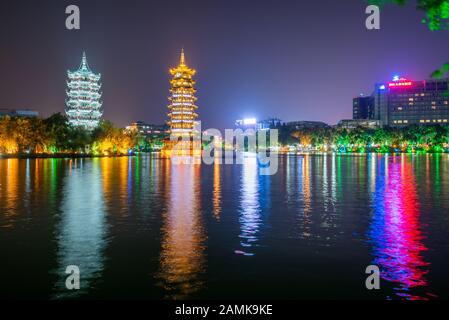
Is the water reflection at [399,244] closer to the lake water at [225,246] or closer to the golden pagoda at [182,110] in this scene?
the lake water at [225,246]

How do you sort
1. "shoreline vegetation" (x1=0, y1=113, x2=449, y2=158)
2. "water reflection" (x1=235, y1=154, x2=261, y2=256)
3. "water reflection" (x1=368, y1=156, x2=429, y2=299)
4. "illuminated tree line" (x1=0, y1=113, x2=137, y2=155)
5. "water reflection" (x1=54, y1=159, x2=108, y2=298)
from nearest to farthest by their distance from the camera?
"water reflection" (x1=368, y1=156, x2=429, y2=299), "water reflection" (x1=54, y1=159, x2=108, y2=298), "water reflection" (x1=235, y1=154, x2=261, y2=256), "illuminated tree line" (x1=0, y1=113, x2=137, y2=155), "shoreline vegetation" (x1=0, y1=113, x2=449, y2=158)

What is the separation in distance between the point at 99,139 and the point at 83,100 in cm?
4110

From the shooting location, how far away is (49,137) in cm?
11150

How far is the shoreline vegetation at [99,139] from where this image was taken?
10806cm

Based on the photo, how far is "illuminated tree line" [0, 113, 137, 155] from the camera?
106412mm

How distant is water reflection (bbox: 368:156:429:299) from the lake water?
36mm

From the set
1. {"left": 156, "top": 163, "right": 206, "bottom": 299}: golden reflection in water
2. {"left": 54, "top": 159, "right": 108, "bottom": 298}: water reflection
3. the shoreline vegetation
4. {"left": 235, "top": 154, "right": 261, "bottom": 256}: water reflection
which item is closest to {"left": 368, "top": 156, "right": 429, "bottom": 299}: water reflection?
{"left": 235, "top": 154, "right": 261, "bottom": 256}: water reflection

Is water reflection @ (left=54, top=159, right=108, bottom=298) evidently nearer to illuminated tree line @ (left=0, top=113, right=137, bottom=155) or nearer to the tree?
the tree

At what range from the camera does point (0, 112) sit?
193500 millimetres

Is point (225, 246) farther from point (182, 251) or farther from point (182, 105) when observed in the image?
point (182, 105)

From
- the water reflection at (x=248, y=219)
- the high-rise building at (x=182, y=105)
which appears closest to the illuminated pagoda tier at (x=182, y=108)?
the high-rise building at (x=182, y=105)

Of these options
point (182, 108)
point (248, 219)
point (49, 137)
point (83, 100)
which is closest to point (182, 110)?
point (182, 108)
